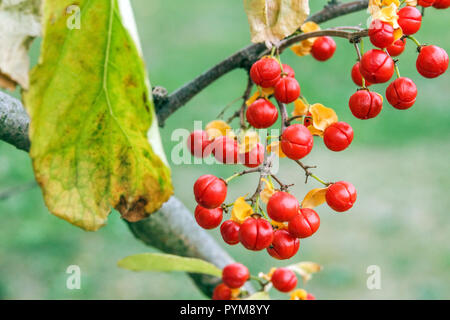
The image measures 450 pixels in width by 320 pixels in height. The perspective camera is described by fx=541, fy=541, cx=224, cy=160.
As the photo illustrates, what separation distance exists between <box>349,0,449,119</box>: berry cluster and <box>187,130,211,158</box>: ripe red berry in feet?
0.80

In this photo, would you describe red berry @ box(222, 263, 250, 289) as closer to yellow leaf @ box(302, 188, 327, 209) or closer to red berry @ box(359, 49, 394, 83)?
yellow leaf @ box(302, 188, 327, 209)

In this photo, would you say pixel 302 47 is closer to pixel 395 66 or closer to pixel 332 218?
pixel 395 66

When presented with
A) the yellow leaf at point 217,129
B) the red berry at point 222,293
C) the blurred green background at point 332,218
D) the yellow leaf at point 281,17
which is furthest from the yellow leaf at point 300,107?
the blurred green background at point 332,218

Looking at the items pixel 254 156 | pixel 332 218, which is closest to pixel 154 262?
Result: pixel 254 156

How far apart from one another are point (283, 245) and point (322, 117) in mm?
194

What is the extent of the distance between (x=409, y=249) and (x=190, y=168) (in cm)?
150

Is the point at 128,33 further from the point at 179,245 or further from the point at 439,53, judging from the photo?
the point at 179,245

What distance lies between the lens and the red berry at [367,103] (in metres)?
0.76

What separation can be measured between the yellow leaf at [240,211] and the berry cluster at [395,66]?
210 millimetres

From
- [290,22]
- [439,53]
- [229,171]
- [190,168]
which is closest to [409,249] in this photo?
[229,171]

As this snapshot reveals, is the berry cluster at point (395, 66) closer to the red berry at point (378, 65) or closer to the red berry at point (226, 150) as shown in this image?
the red berry at point (378, 65)

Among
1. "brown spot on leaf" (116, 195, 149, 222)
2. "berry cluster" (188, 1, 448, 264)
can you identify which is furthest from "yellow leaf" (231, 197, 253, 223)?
"brown spot on leaf" (116, 195, 149, 222)

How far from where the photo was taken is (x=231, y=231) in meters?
0.79
